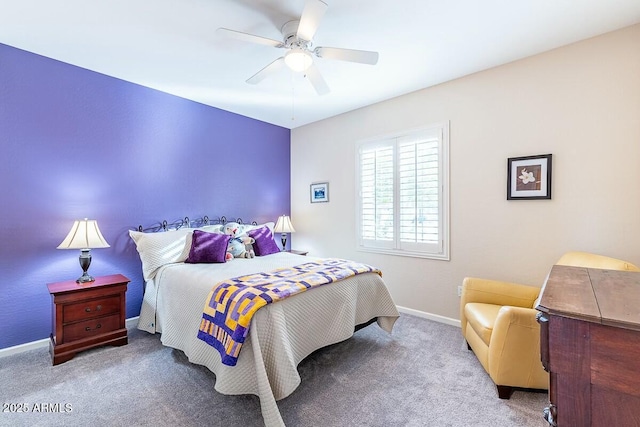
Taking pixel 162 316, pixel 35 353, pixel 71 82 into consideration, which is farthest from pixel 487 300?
pixel 71 82

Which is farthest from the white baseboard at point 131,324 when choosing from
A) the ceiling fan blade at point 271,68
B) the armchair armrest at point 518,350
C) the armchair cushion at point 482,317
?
the ceiling fan blade at point 271,68

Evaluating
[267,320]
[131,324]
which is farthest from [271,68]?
[131,324]

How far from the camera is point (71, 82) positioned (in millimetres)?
2838

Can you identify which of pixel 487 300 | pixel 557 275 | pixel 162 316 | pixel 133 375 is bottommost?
pixel 133 375

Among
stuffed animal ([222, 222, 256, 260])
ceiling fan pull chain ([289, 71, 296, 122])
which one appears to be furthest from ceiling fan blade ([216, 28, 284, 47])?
stuffed animal ([222, 222, 256, 260])

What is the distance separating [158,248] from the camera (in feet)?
9.77

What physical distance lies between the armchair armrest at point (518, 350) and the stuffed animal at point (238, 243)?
2.61 meters

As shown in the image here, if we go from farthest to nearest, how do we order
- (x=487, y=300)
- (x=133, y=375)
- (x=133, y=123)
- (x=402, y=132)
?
(x=402, y=132)
(x=133, y=123)
(x=487, y=300)
(x=133, y=375)

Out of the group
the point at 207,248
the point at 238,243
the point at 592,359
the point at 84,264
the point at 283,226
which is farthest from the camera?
the point at 283,226

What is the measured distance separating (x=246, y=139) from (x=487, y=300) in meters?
3.73

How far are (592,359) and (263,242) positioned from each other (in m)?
3.23

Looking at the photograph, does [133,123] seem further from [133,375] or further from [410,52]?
[410,52]

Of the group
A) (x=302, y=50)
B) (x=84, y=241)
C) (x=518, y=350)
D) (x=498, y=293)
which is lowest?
(x=518, y=350)

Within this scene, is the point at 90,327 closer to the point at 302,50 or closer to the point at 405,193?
the point at 302,50
